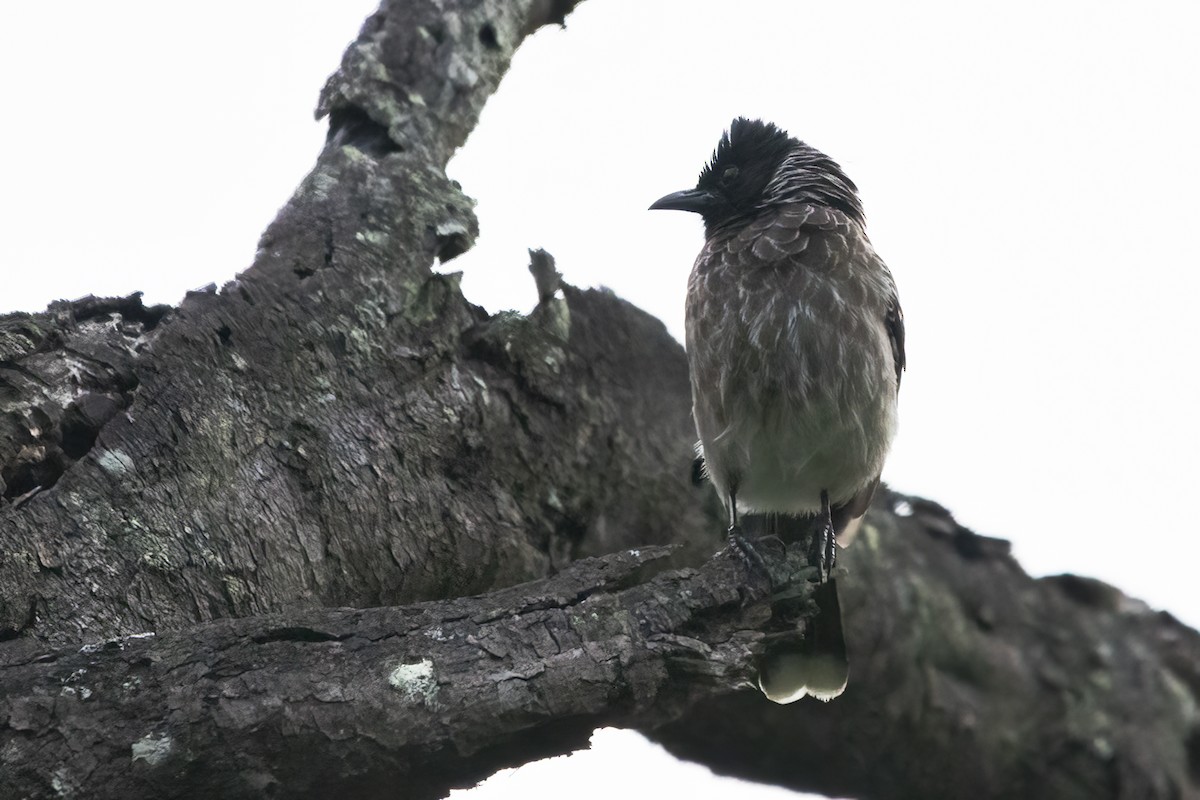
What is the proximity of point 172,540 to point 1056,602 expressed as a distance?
3591mm

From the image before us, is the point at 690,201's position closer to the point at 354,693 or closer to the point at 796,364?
the point at 796,364

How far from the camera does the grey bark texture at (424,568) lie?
6.50 feet

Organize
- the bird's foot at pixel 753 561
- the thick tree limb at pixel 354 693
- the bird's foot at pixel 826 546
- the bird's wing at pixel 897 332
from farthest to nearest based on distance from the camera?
the bird's wing at pixel 897 332
the bird's foot at pixel 826 546
the bird's foot at pixel 753 561
the thick tree limb at pixel 354 693

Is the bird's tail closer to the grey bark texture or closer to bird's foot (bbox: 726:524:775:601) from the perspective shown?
the grey bark texture

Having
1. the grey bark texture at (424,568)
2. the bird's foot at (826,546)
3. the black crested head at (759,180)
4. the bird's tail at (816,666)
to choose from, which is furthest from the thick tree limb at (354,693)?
the black crested head at (759,180)

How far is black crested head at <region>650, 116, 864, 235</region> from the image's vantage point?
460 centimetres

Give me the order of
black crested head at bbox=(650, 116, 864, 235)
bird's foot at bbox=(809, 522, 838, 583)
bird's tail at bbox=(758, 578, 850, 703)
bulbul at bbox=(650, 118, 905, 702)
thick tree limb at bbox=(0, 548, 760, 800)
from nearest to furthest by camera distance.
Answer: thick tree limb at bbox=(0, 548, 760, 800) → bird's tail at bbox=(758, 578, 850, 703) → bird's foot at bbox=(809, 522, 838, 583) → bulbul at bbox=(650, 118, 905, 702) → black crested head at bbox=(650, 116, 864, 235)

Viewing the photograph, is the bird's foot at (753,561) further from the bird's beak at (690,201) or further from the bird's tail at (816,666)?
the bird's beak at (690,201)

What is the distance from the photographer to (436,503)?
3.35 m

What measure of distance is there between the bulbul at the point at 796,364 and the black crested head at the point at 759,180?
3.4 inches

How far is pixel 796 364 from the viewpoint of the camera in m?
3.98

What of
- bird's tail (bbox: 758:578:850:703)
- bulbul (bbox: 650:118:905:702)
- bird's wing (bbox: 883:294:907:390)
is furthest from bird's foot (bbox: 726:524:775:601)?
bird's wing (bbox: 883:294:907:390)

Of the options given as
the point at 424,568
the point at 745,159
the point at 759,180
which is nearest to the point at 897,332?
the point at 759,180

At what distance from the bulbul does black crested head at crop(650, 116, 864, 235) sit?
9cm
